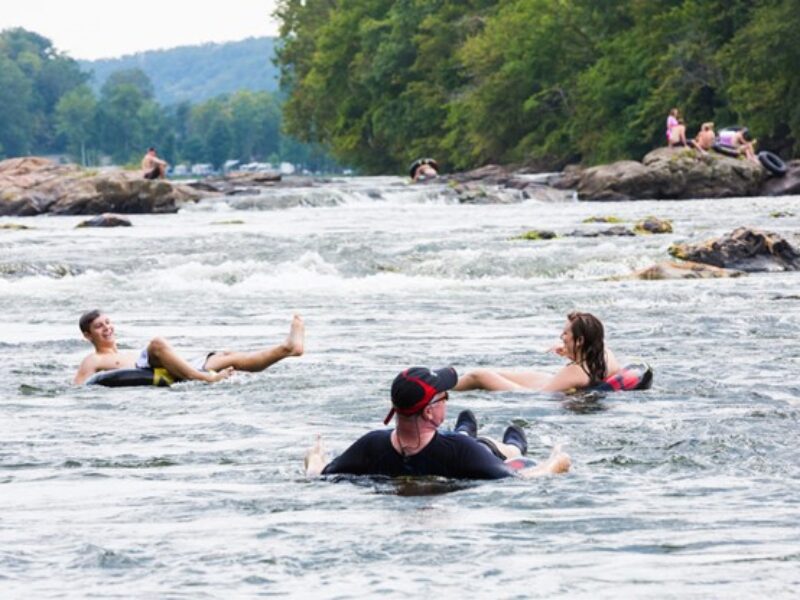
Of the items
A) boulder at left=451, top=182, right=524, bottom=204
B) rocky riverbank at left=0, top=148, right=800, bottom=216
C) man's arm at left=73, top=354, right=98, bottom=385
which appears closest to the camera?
man's arm at left=73, top=354, right=98, bottom=385

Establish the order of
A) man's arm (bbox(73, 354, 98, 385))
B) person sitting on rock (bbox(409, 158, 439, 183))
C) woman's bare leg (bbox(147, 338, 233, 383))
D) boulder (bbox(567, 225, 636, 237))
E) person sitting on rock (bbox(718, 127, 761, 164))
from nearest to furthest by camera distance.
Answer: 1. woman's bare leg (bbox(147, 338, 233, 383))
2. man's arm (bbox(73, 354, 98, 385))
3. boulder (bbox(567, 225, 636, 237))
4. person sitting on rock (bbox(718, 127, 761, 164))
5. person sitting on rock (bbox(409, 158, 439, 183))

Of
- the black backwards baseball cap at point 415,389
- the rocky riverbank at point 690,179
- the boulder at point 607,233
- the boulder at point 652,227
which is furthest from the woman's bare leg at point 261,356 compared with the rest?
the rocky riverbank at point 690,179

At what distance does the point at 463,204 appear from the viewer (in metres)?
49.8

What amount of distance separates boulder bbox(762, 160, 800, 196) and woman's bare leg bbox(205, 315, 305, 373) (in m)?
33.0

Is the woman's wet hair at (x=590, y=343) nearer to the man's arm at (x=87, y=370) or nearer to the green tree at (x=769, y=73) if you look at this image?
the man's arm at (x=87, y=370)

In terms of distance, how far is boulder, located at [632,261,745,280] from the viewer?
24109 mm

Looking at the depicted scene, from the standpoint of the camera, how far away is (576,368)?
13648 millimetres

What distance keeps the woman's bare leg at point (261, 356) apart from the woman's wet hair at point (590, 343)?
236 centimetres

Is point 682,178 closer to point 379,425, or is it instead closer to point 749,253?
point 749,253

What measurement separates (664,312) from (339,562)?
39.8 feet

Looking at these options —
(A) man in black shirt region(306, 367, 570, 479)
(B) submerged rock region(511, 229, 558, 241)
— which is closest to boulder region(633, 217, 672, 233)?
(B) submerged rock region(511, 229, 558, 241)

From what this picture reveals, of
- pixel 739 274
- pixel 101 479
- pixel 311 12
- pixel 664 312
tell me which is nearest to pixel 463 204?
pixel 739 274

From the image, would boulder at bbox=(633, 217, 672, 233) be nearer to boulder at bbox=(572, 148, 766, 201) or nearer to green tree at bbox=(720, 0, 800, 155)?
boulder at bbox=(572, 148, 766, 201)

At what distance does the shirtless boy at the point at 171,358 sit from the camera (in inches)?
575
